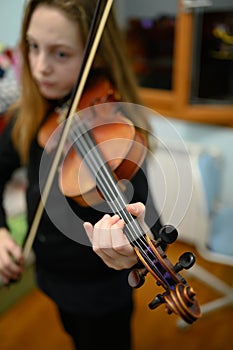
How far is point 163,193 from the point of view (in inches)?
11.2

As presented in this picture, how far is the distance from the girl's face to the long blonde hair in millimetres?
12

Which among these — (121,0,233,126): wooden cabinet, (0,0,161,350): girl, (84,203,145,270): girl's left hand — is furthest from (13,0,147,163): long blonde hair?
(121,0,233,126): wooden cabinet

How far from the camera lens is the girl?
372mm

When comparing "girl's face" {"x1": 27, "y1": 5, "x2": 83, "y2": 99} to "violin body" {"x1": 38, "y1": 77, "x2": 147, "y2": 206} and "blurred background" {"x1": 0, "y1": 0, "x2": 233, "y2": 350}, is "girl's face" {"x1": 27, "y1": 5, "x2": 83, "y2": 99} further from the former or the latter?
"blurred background" {"x1": 0, "y1": 0, "x2": 233, "y2": 350}

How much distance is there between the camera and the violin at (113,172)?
0.27 m

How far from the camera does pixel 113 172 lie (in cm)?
36

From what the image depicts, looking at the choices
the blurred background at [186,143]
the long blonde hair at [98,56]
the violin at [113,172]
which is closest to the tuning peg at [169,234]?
the violin at [113,172]

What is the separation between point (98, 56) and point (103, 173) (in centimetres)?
21

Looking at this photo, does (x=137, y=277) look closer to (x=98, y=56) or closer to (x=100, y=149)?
(x=100, y=149)

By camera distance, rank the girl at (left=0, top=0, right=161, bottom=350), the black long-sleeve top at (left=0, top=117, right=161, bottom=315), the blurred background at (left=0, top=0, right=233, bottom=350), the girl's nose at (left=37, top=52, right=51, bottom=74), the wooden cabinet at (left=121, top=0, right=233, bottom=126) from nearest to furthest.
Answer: the girl at (left=0, top=0, right=161, bottom=350) < the girl's nose at (left=37, top=52, right=51, bottom=74) < the black long-sleeve top at (left=0, top=117, right=161, bottom=315) < the blurred background at (left=0, top=0, right=233, bottom=350) < the wooden cabinet at (left=121, top=0, right=233, bottom=126)

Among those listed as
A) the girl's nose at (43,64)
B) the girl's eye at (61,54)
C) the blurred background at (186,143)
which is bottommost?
the blurred background at (186,143)

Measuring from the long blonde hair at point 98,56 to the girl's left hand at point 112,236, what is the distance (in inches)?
Answer: 5.4

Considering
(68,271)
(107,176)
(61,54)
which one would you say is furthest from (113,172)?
(68,271)

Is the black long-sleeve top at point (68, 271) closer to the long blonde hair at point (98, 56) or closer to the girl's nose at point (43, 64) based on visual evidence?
the long blonde hair at point (98, 56)
